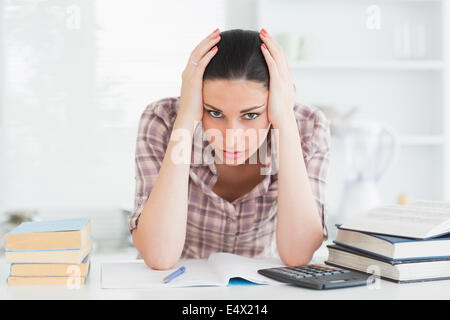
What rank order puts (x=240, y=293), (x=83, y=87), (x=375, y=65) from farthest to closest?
(x=83, y=87) < (x=375, y=65) < (x=240, y=293)

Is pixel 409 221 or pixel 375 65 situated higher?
pixel 375 65

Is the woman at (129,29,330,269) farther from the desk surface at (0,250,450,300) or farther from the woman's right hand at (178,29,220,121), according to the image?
the desk surface at (0,250,450,300)

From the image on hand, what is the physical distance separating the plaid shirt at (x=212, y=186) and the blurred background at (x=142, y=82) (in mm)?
1295

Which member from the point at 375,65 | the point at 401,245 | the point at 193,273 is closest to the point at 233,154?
the point at 193,273

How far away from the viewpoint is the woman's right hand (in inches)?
45.3

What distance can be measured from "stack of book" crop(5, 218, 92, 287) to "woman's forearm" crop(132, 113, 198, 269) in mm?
196

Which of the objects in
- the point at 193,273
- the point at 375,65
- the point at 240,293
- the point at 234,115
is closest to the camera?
the point at 240,293

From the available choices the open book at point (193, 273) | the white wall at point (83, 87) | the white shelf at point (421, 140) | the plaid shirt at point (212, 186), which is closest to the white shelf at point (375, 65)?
the white shelf at point (421, 140)

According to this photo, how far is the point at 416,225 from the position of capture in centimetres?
96

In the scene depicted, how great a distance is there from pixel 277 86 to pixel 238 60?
0.10 m

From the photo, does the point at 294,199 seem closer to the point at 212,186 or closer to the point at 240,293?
the point at 212,186

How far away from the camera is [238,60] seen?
1.12 m

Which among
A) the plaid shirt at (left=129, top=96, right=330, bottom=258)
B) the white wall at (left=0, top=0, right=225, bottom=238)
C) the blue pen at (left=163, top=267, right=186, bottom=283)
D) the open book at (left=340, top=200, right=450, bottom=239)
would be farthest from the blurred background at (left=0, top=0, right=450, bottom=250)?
the blue pen at (left=163, top=267, right=186, bottom=283)
